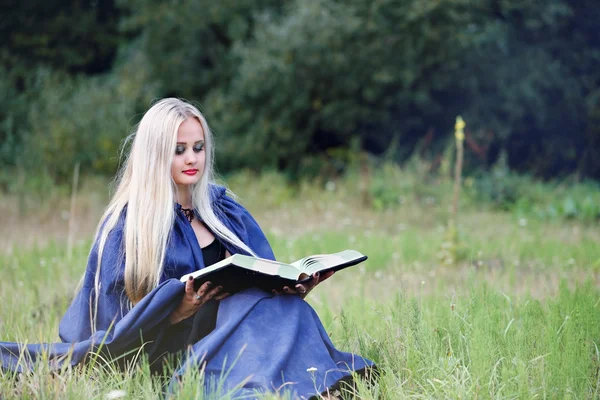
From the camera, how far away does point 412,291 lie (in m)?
4.35

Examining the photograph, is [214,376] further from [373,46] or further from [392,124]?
[392,124]

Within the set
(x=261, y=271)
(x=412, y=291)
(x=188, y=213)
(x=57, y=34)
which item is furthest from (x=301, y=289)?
(x=57, y=34)

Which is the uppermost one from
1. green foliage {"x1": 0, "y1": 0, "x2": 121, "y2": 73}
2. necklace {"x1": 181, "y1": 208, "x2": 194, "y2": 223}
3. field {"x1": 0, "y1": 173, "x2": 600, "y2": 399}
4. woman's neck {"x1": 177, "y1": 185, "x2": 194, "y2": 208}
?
green foliage {"x1": 0, "y1": 0, "x2": 121, "y2": 73}

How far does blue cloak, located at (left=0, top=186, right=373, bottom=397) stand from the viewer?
304 centimetres

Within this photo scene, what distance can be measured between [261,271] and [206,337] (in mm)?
Answer: 422

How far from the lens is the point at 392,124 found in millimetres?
15477

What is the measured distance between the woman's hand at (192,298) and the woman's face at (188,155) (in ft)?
2.03

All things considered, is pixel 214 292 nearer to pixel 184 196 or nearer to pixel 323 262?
pixel 323 262

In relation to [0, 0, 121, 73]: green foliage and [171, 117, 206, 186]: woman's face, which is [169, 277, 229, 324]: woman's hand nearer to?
[171, 117, 206, 186]: woman's face

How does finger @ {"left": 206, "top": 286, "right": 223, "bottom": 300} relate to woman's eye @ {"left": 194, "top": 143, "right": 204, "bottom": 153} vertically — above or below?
below

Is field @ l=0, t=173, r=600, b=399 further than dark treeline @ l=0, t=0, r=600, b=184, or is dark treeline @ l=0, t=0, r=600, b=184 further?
dark treeline @ l=0, t=0, r=600, b=184

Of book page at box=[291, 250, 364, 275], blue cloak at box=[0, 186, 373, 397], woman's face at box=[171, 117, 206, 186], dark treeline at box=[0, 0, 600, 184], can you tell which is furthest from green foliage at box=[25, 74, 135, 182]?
book page at box=[291, 250, 364, 275]

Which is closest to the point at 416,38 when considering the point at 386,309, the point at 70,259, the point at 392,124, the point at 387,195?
the point at 392,124

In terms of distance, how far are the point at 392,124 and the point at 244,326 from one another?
12.7 m
